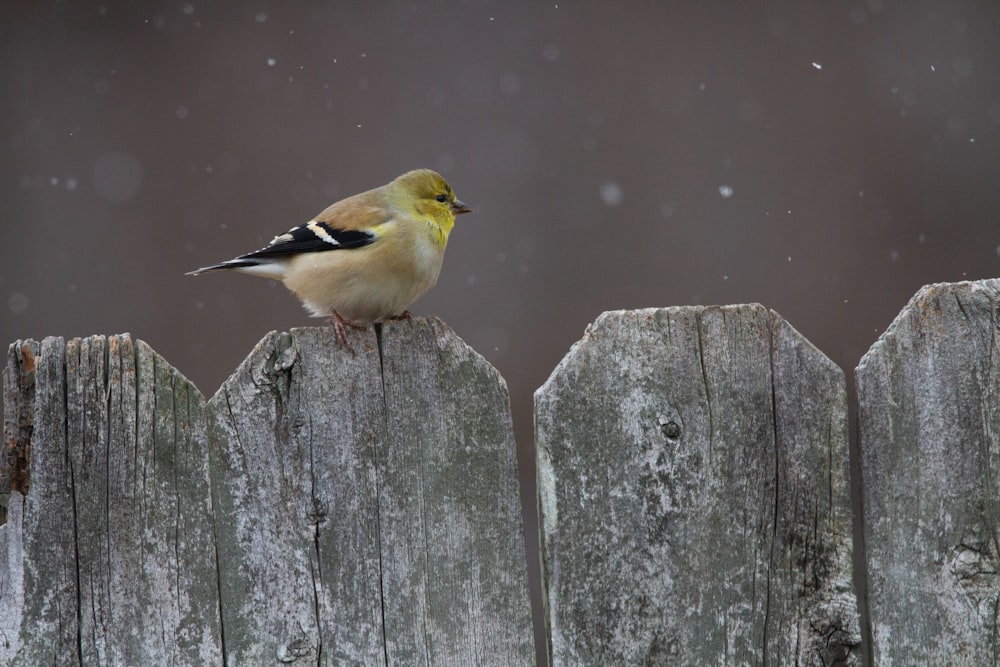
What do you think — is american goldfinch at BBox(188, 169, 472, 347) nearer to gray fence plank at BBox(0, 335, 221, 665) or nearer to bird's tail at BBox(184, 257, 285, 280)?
bird's tail at BBox(184, 257, 285, 280)

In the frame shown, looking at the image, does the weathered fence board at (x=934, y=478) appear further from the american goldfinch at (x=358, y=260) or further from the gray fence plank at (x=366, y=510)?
the american goldfinch at (x=358, y=260)

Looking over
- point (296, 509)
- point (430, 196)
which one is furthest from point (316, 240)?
point (296, 509)

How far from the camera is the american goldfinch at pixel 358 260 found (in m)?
3.45

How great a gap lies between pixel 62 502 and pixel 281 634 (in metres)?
0.57

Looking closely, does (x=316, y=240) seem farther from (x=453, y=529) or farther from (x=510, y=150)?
(x=510, y=150)

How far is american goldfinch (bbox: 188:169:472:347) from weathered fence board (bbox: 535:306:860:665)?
1295 millimetres

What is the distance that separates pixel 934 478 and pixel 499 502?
997mm

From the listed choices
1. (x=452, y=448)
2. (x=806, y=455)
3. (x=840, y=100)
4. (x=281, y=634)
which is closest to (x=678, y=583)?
(x=806, y=455)

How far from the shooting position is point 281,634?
2.25 meters

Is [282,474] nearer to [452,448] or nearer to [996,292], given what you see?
[452,448]

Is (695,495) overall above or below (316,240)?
below

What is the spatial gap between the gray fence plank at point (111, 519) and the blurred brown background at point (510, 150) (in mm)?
3217

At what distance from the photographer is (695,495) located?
7.53 feet

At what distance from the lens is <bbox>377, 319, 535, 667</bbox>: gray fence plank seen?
2.28m
